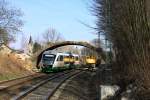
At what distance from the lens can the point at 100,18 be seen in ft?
130

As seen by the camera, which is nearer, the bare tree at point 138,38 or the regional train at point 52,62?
the bare tree at point 138,38

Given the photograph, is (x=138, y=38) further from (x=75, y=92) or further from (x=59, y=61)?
(x=59, y=61)

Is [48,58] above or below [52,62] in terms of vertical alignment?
above

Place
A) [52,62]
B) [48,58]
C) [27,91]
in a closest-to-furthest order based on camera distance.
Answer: [27,91]
[52,62]
[48,58]

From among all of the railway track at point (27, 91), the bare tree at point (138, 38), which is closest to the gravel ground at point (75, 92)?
the railway track at point (27, 91)

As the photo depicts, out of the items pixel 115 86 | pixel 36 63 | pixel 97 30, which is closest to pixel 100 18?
pixel 97 30

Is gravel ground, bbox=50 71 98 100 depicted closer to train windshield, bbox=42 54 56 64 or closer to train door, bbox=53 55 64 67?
train windshield, bbox=42 54 56 64

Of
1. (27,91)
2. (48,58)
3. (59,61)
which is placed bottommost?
(27,91)

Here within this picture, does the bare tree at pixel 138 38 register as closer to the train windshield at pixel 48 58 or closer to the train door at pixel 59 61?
the train windshield at pixel 48 58

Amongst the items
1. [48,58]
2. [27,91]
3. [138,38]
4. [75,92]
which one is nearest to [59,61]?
[48,58]

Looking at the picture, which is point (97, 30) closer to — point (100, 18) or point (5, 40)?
point (100, 18)

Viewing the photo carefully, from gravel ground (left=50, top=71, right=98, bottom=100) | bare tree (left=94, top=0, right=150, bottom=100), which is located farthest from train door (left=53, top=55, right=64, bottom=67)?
bare tree (left=94, top=0, right=150, bottom=100)

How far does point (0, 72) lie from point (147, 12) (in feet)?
114

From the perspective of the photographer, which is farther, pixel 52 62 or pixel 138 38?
pixel 52 62
